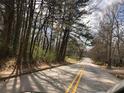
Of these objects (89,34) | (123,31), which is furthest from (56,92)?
(123,31)

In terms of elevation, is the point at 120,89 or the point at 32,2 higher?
the point at 32,2

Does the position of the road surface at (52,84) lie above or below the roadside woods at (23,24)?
below

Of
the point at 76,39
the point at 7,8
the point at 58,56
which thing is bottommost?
the point at 58,56

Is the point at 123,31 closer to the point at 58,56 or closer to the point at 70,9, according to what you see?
the point at 58,56

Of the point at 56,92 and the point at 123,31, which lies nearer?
the point at 56,92

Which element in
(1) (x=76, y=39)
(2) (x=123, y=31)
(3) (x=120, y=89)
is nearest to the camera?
(3) (x=120, y=89)

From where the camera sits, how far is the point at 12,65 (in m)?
20.9

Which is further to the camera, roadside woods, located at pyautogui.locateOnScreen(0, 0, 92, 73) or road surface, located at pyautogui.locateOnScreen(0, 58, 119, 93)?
roadside woods, located at pyautogui.locateOnScreen(0, 0, 92, 73)

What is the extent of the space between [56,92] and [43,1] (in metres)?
16.3

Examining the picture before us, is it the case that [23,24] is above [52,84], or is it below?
above

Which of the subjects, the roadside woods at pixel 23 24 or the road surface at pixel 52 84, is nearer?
the road surface at pixel 52 84

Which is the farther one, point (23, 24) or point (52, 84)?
point (23, 24)

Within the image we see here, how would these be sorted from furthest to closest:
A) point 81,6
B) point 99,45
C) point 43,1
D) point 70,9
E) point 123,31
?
point 99,45 → point 123,31 → point 81,6 → point 70,9 → point 43,1

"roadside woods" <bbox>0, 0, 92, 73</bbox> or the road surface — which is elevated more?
"roadside woods" <bbox>0, 0, 92, 73</bbox>
